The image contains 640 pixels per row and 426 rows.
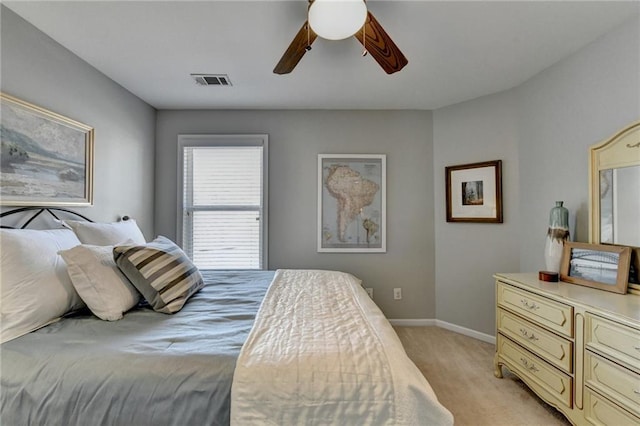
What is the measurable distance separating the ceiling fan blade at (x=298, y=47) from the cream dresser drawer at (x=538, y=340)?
7.16 feet

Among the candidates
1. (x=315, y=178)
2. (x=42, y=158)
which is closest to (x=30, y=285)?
(x=42, y=158)

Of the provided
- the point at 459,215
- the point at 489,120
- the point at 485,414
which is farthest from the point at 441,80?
the point at 485,414

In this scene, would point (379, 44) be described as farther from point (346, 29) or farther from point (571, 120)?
point (571, 120)

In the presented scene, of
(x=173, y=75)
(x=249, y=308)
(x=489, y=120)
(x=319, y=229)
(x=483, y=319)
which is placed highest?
(x=173, y=75)

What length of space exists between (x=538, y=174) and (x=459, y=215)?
0.78 m

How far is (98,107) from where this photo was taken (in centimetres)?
232

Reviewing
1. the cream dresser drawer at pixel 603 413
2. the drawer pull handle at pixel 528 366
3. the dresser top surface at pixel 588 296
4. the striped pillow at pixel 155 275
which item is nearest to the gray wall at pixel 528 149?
the dresser top surface at pixel 588 296

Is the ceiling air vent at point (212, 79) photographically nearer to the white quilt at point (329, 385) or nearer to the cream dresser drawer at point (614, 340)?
the white quilt at point (329, 385)

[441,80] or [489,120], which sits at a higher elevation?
[441,80]

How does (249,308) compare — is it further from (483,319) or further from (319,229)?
(483,319)

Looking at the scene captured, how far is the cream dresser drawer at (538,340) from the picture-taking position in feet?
5.32

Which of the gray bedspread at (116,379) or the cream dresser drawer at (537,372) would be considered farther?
the cream dresser drawer at (537,372)

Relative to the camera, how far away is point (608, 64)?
1855mm

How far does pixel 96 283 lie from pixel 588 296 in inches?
104
